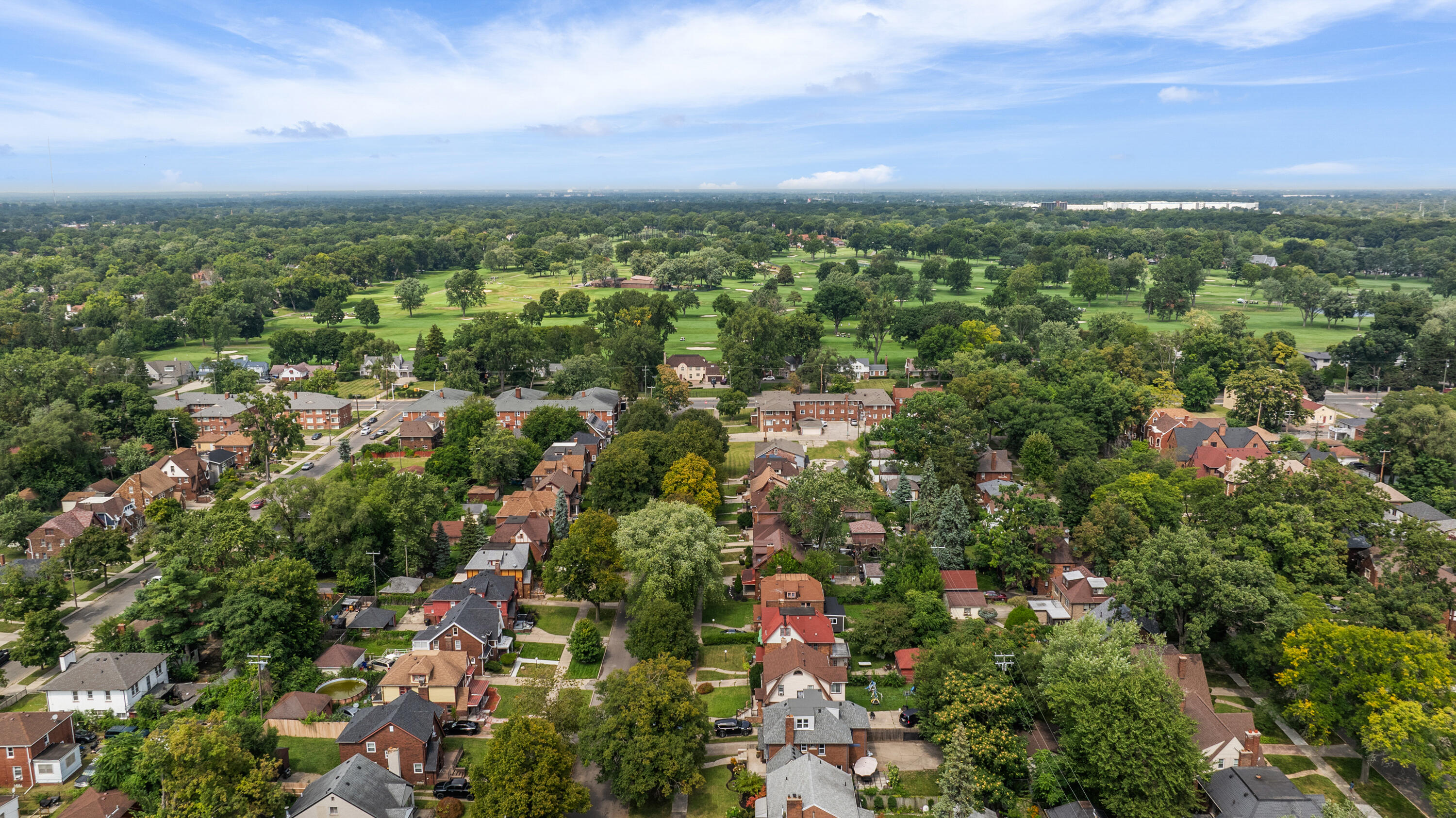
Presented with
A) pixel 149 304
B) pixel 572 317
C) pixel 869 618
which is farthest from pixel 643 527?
pixel 149 304

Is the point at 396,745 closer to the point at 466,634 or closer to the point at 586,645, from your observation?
the point at 466,634

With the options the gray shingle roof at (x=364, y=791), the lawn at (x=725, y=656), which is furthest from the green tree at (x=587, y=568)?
the gray shingle roof at (x=364, y=791)

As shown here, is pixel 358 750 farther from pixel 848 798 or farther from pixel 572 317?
pixel 572 317

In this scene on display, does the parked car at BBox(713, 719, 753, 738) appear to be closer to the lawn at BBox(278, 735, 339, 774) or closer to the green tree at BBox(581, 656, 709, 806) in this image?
the green tree at BBox(581, 656, 709, 806)

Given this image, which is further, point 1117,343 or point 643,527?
point 1117,343

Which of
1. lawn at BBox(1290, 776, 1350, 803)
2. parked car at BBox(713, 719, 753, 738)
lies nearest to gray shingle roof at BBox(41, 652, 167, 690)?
parked car at BBox(713, 719, 753, 738)

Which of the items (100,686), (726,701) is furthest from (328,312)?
(726,701)
